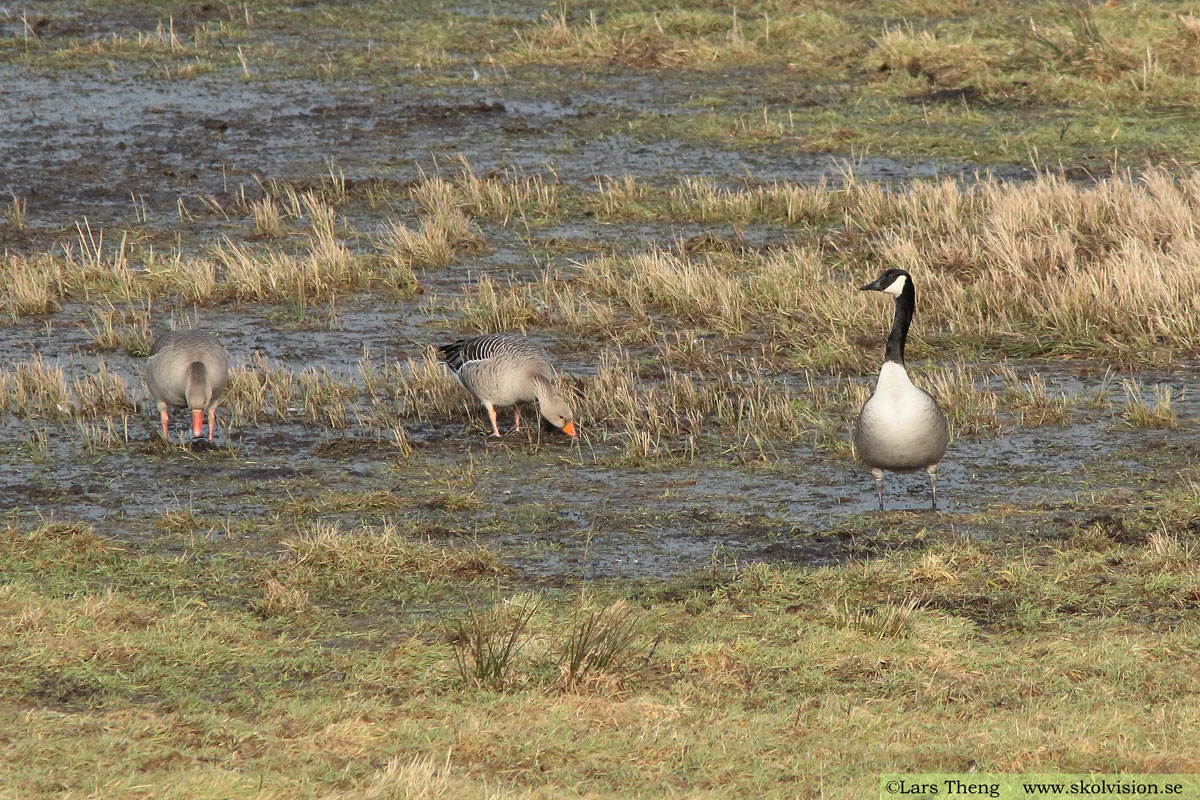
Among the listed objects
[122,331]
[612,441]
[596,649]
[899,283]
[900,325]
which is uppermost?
[899,283]

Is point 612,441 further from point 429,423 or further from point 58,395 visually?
point 58,395

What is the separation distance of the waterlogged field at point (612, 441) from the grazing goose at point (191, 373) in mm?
294

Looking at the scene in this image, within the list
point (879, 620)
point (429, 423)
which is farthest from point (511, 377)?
point (879, 620)

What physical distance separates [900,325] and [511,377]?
8.61ft

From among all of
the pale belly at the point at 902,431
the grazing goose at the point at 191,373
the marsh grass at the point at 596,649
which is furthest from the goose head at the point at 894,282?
the grazing goose at the point at 191,373

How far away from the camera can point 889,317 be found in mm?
11648

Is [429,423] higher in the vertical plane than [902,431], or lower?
lower

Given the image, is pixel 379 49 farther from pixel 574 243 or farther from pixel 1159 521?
pixel 1159 521

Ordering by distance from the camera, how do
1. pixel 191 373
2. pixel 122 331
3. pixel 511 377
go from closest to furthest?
pixel 191 373 → pixel 511 377 → pixel 122 331

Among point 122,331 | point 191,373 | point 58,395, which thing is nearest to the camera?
point 191,373

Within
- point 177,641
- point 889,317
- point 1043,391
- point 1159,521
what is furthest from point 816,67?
point 177,641

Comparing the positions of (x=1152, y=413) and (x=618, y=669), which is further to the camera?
(x=1152, y=413)

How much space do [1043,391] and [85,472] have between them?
20.7 ft

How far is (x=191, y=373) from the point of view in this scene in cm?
933
